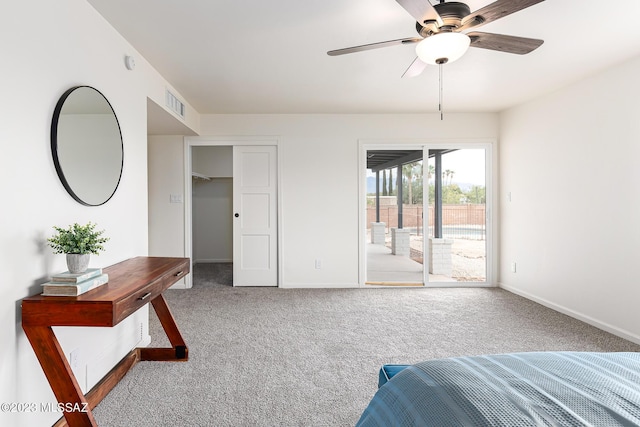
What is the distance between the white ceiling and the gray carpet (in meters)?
2.43

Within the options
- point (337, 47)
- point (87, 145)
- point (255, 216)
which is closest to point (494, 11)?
point (337, 47)

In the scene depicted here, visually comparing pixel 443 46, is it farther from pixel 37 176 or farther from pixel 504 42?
pixel 37 176

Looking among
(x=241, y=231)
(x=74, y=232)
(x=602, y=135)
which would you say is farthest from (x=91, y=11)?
(x=602, y=135)

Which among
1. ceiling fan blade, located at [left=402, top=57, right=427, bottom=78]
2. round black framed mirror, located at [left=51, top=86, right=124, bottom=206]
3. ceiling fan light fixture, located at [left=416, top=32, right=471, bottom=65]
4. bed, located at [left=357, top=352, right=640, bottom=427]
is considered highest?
ceiling fan blade, located at [left=402, top=57, right=427, bottom=78]

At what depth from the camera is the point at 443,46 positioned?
1807 mm

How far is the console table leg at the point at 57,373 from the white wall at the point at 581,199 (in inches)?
158

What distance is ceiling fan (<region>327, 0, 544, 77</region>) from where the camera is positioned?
63.4 inches

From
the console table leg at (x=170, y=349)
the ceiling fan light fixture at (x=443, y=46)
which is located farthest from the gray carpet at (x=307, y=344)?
the ceiling fan light fixture at (x=443, y=46)

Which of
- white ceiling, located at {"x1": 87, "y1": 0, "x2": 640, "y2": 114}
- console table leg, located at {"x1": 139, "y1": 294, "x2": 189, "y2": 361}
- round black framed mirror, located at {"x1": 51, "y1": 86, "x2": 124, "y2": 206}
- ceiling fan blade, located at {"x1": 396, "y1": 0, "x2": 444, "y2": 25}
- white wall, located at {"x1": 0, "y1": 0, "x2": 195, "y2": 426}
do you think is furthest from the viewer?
console table leg, located at {"x1": 139, "y1": 294, "x2": 189, "y2": 361}

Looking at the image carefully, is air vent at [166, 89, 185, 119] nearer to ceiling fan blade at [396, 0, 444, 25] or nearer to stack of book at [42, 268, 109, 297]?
stack of book at [42, 268, 109, 297]

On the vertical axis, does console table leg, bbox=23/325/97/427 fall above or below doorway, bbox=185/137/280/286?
below

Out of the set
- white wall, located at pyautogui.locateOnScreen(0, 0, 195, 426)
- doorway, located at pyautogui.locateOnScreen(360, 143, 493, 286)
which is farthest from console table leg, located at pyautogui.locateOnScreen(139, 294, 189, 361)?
doorway, located at pyautogui.locateOnScreen(360, 143, 493, 286)

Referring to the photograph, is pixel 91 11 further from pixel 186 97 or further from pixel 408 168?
pixel 408 168

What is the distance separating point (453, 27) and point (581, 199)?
2571mm
